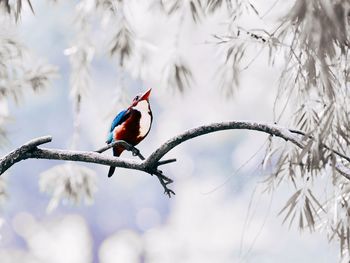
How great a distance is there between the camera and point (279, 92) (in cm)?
118

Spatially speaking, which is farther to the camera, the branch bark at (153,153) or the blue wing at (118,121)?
the blue wing at (118,121)

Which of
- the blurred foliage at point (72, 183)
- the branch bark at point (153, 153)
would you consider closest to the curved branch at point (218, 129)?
the branch bark at point (153, 153)

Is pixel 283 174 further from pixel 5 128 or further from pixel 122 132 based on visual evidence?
pixel 5 128

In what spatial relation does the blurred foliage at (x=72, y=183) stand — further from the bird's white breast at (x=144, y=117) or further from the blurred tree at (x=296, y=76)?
the bird's white breast at (x=144, y=117)

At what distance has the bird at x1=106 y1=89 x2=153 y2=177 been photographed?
1613mm

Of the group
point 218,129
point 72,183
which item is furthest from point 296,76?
point 72,183

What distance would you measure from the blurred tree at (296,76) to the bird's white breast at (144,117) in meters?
0.23

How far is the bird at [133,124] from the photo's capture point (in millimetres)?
1613

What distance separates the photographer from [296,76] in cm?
128

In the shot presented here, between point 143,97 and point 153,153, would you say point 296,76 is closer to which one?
point 153,153

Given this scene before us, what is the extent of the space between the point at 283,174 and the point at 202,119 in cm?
536

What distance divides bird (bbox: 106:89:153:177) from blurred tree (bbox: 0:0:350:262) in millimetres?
234

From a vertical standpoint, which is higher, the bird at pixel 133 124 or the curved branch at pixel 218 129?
the bird at pixel 133 124

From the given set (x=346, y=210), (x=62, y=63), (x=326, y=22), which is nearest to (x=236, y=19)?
(x=346, y=210)
